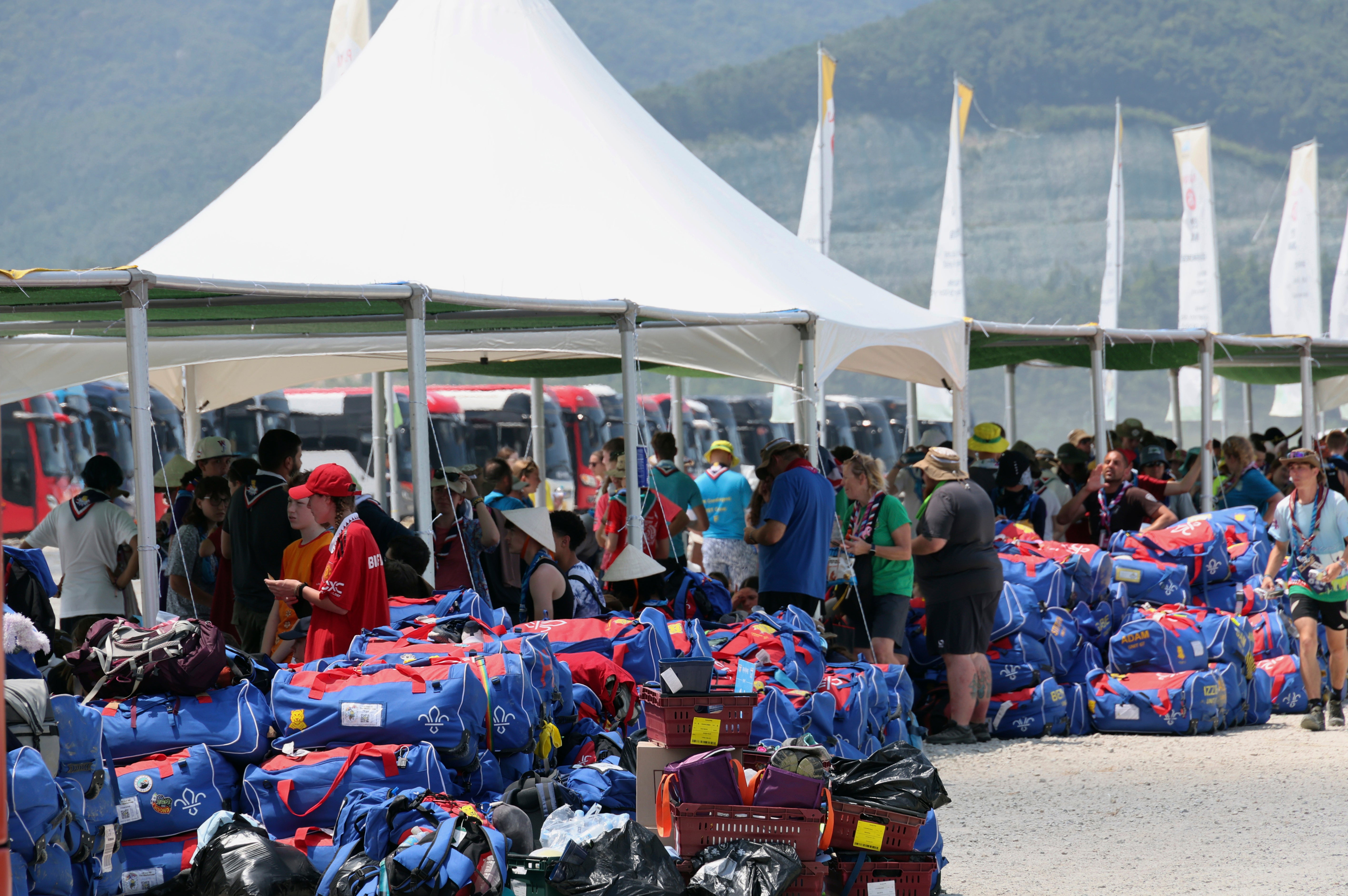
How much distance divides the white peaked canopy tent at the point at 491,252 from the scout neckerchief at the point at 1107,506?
1.72m

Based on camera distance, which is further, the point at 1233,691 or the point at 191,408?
the point at 191,408

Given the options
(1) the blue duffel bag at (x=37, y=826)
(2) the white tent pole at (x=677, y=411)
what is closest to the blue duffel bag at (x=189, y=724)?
(1) the blue duffel bag at (x=37, y=826)

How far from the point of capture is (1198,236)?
2628 cm

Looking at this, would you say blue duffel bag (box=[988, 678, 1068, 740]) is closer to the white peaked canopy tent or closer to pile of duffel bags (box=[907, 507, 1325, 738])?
pile of duffel bags (box=[907, 507, 1325, 738])

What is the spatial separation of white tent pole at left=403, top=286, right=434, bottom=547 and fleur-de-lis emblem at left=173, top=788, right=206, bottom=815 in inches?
99.1

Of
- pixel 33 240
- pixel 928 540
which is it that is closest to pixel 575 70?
pixel 928 540

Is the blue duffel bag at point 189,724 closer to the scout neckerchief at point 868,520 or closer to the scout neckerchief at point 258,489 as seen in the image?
the scout neckerchief at point 258,489

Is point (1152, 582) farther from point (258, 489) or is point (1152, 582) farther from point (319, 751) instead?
point (319, 751)

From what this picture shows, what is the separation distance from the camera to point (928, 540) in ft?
28.0

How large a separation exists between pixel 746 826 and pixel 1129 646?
5.50 meters

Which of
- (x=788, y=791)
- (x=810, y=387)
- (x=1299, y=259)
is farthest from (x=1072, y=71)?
(x=788, y=791)

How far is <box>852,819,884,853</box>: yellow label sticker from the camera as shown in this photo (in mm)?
4973

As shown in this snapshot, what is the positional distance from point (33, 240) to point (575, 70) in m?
139

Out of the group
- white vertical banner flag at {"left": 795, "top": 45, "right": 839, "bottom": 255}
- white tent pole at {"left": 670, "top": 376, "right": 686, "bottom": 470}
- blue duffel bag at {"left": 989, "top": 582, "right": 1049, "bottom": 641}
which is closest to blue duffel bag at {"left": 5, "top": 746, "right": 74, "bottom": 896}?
blue duffel bag at {"left": 989, "top": 582, "right": 1049, "bottom": 641}
